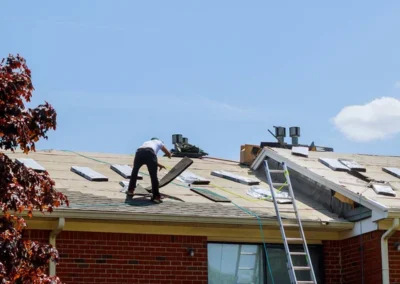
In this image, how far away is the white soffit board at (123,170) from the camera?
15.5 metres

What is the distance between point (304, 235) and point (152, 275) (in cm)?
262

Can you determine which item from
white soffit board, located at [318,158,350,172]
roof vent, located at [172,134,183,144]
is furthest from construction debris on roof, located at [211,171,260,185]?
roof vent, located at [172,134,183,144]

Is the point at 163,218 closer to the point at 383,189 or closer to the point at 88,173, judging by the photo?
the point at 88,173

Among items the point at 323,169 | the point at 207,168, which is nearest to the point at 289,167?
the point at 323,169

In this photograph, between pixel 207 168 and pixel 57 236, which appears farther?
pixel 207 168

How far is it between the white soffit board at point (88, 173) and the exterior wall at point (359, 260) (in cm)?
385

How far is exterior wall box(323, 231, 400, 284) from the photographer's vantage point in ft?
46.5

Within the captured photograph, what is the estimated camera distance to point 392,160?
17859 millimetres

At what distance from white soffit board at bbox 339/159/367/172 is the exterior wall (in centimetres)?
181

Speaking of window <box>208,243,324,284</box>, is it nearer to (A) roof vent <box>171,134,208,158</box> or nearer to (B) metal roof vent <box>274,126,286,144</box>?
(A) roof vent <box>171,134,208,158</box>

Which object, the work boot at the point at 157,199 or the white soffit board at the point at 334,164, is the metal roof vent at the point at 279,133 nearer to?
the white soffit board at the point at 334,164

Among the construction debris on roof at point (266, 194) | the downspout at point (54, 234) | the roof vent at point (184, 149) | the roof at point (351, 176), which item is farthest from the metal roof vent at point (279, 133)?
the downspout at point (54, 234)

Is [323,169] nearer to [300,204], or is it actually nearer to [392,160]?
[300,204]

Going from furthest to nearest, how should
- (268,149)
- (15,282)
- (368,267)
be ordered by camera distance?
(268,149) → (368,267) → (15,282)
